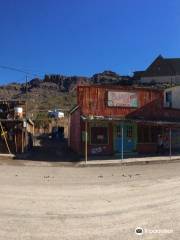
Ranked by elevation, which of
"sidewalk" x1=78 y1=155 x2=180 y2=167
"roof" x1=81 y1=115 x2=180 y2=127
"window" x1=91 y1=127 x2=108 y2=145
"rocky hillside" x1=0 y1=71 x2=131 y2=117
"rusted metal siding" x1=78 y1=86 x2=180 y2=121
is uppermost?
"rocky hillside" x1=0 y1=71 x2=131 y2=117

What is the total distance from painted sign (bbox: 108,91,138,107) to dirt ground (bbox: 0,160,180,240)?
1448cm

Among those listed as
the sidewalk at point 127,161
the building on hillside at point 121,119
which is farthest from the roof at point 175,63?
the sidewalk at point 127,161

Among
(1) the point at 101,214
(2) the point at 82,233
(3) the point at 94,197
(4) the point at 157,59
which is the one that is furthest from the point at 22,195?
(4) the point at 157,59

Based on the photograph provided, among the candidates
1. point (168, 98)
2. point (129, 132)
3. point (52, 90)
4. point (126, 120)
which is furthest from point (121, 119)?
point (52, 90)

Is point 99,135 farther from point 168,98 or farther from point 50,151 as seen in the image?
point 168,98

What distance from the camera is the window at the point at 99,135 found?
105ft

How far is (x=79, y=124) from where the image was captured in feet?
108

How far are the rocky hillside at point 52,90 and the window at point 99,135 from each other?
48523 millimetres

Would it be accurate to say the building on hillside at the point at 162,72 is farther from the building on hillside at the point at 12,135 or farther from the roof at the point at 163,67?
the building on hillside at the point at 12,135

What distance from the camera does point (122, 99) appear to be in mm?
33219

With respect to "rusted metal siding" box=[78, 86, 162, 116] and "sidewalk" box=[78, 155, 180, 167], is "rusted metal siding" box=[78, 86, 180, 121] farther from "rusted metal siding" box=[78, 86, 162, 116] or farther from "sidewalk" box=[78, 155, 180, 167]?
"sidewalk" box=[78, 155, 180, 167]

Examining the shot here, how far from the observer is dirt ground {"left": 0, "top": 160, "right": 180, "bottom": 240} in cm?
912

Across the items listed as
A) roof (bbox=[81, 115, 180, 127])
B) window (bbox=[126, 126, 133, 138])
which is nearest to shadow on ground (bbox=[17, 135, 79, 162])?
roof (bbox=[81, 115, 180, 127])

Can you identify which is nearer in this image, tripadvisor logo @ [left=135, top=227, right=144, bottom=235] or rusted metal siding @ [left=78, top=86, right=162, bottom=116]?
tripadvisor logo @ [left=135, top=227, right=144, bottom=235]
